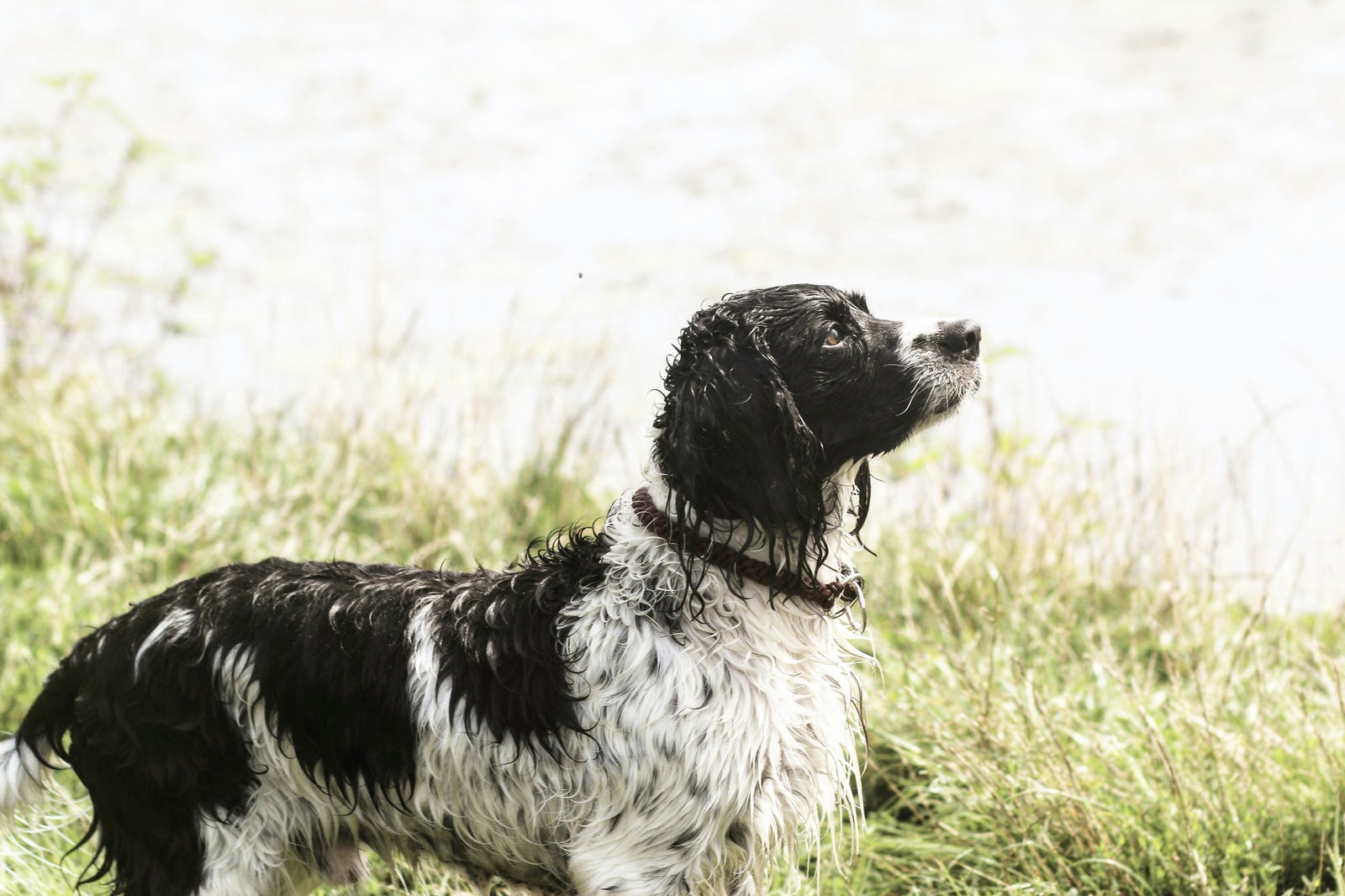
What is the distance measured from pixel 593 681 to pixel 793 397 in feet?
2.54

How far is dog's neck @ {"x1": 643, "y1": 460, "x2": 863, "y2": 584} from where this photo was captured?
2.80 metres

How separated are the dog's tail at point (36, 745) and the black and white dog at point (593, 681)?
0.42ft

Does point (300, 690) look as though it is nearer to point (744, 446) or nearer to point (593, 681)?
point (593, 681)

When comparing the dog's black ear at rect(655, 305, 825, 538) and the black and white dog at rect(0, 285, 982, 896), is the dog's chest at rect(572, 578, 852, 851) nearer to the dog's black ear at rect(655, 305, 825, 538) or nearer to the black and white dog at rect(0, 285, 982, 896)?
the black and white dog at rect(0, 285, 982, 896)

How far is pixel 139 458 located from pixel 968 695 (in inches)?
160

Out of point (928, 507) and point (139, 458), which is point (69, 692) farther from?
point (928, 507)

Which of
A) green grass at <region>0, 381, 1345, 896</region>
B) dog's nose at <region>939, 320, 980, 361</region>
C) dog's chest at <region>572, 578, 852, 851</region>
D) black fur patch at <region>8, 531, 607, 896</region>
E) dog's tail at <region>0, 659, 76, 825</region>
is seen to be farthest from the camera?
green grass at <region>0, 381, 1345, 896</region>

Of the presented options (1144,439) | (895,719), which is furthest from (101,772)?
(1144,439)

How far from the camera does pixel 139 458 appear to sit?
19.6 feet

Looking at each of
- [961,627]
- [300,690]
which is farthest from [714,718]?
[961,627]

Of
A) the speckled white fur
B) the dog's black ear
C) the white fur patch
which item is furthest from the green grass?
the dog's black ear

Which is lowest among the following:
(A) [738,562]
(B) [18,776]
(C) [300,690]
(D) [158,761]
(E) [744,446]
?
(B) [18,776]

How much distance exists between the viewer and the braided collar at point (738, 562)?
2791 mm

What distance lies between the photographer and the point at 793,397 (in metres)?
2.85
